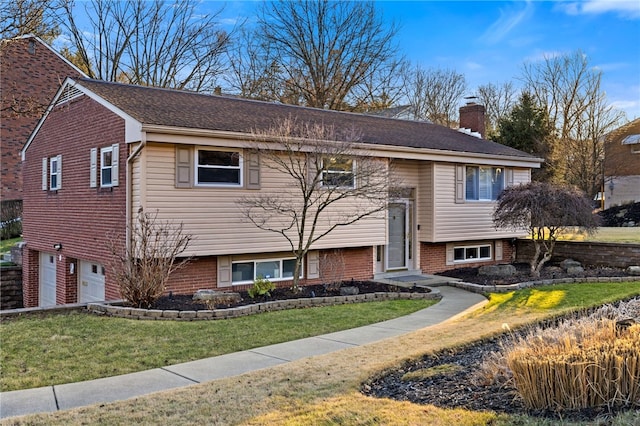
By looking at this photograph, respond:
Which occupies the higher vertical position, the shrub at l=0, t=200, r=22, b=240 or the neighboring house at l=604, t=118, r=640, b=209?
the neighboring house at l=604, t=118, r=640, b=209

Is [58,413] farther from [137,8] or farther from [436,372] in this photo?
[137,8]

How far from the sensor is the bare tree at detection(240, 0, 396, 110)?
3095cm

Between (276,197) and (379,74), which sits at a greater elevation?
(379,74)

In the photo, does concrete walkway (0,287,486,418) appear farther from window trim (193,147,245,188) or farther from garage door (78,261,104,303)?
garage door (78,261,104,303)

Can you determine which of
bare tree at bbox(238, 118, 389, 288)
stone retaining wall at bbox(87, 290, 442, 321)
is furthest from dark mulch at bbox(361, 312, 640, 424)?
bare tree at bbox(238, 118, 389, 288)

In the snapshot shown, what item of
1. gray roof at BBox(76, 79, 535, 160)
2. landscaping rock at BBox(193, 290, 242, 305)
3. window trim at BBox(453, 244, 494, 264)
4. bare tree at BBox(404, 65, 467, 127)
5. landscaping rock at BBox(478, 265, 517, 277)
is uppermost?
bare tree at BBox(404, 65, 467, 127)

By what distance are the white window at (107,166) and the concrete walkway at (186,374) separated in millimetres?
6682

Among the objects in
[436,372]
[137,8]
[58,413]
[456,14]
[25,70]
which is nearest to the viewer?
[58,413]

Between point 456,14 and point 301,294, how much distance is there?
9181 millimetres

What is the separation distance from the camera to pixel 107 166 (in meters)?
12.7

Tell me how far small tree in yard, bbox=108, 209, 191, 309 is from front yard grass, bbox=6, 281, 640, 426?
451 centimetres

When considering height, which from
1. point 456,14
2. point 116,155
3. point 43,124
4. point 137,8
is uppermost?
point 137,8

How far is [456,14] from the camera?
15.1 metres

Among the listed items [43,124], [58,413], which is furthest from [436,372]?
[43,124]
